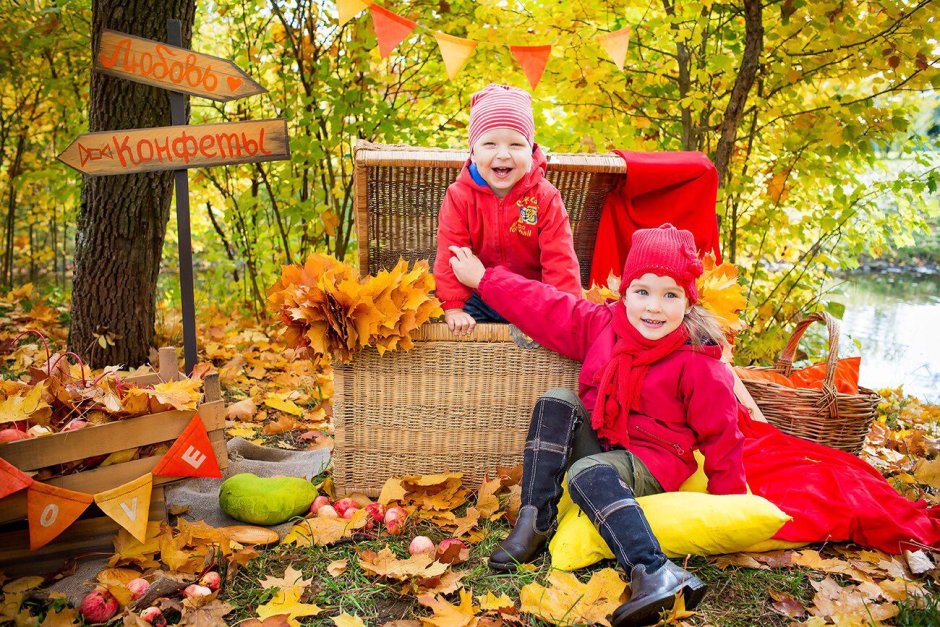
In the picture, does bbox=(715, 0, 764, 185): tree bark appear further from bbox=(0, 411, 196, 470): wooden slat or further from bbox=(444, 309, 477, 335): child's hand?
bbox=(0, 411, 196, 470): wooden slat

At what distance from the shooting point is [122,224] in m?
3.16

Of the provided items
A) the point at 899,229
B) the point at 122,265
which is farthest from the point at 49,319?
the point at 899,229

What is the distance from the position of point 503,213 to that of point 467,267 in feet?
0.89

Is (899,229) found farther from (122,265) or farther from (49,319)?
(49,319)

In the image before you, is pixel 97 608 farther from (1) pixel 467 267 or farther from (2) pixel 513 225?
(2) pixel 513 225

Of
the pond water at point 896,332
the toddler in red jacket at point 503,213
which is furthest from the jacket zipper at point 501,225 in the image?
the pond water at point 896,332

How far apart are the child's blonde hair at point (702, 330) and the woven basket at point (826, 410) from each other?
2.45 feet

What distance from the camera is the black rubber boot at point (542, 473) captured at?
196 centimetres

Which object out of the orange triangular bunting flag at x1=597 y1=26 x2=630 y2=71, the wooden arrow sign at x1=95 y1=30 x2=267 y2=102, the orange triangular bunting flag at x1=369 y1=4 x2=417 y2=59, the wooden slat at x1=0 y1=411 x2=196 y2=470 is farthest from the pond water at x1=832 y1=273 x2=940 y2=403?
the wooden slat at x1=0 y1=411 x2=196 y2=470

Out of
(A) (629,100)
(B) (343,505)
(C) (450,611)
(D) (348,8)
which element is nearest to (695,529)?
(C) (450,611)

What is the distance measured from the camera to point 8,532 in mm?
1744

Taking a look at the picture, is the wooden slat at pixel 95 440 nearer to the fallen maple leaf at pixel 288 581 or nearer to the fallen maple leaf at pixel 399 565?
the fallen maple leaf at pixel 288 581

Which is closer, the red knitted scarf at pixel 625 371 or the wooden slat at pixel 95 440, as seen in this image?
the wooden slat at pixel 95 440

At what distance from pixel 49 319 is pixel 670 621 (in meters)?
4.14
